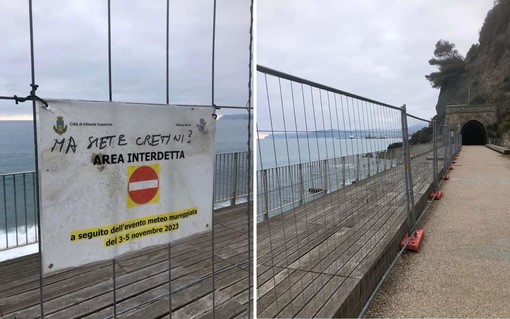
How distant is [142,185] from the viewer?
1443 mm

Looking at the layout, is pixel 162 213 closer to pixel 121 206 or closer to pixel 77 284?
pixel 121 206

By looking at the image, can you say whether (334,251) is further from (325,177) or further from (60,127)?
(60,127)

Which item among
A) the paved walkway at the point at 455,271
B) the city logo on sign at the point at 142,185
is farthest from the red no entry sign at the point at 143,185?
the paved walkway at the point at 455,271

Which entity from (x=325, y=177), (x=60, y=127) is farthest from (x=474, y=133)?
(x=60, y=127)

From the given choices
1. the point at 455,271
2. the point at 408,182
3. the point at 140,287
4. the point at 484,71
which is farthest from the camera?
the point at 484,71

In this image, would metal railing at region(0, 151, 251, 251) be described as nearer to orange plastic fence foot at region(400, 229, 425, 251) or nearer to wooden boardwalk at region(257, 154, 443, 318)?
wooden boardwalk at region(257, 154, 443, 318)

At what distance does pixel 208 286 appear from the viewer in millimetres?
3348

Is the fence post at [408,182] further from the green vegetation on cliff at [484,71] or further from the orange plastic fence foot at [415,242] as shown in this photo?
the green vegetation on cliff at [484,71]

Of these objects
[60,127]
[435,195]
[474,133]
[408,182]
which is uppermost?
[474,133]

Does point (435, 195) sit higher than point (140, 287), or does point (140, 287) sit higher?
point (435, 195)

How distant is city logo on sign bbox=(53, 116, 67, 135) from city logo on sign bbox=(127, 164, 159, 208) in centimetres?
27

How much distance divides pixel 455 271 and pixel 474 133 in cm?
6041

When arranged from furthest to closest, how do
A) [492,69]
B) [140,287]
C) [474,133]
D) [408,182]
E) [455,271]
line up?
1. [474,133]
2. [492,69]
3. [408,182]
4. [455,271]
5. [140,287]

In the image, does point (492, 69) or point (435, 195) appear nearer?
point (435, 195)
